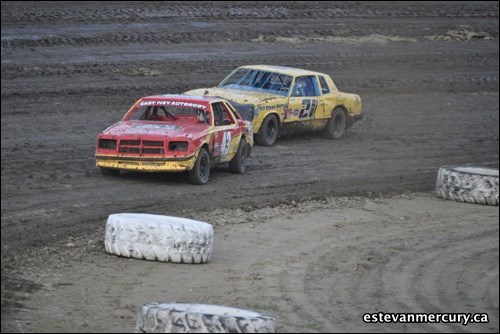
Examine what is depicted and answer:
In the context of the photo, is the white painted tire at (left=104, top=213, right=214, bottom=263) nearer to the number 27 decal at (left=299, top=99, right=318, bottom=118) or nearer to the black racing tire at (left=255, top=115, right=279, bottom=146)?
the black racing tire at (left=255, top=115, right=279, bottom=146)

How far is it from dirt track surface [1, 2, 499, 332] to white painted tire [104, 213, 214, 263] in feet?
0.54

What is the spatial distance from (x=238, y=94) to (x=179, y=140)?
171 inches

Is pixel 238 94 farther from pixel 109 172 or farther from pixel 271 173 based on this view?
pixel 109 172

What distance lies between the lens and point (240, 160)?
16625 mm

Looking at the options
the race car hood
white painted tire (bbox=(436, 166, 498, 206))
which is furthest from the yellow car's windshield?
white painted tire (bbox=(436, 166, 498, 206))

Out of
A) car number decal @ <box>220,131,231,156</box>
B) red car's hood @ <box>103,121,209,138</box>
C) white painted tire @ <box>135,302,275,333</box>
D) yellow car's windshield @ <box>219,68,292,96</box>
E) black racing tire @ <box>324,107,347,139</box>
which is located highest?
white painted tire @ <box>135,302,275,333</box>

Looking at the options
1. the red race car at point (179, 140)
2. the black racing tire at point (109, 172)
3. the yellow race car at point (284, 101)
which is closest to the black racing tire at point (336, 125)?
the yellow race car at point (284, 101)

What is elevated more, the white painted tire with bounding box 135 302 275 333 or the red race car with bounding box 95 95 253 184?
the white painted tire with bounding box 135 302 275 333

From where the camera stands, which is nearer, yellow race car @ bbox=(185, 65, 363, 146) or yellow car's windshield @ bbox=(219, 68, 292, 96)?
yellow race car @ bbox=(185, 65, 363, 146)

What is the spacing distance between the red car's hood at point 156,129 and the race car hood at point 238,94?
311 cm

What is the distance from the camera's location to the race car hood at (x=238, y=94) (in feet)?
61.4

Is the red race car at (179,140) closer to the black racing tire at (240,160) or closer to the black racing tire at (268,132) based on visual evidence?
the black racing tire at (240,160)

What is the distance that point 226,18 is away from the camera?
2628 centimetres

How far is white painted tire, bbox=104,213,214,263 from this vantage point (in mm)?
11312
